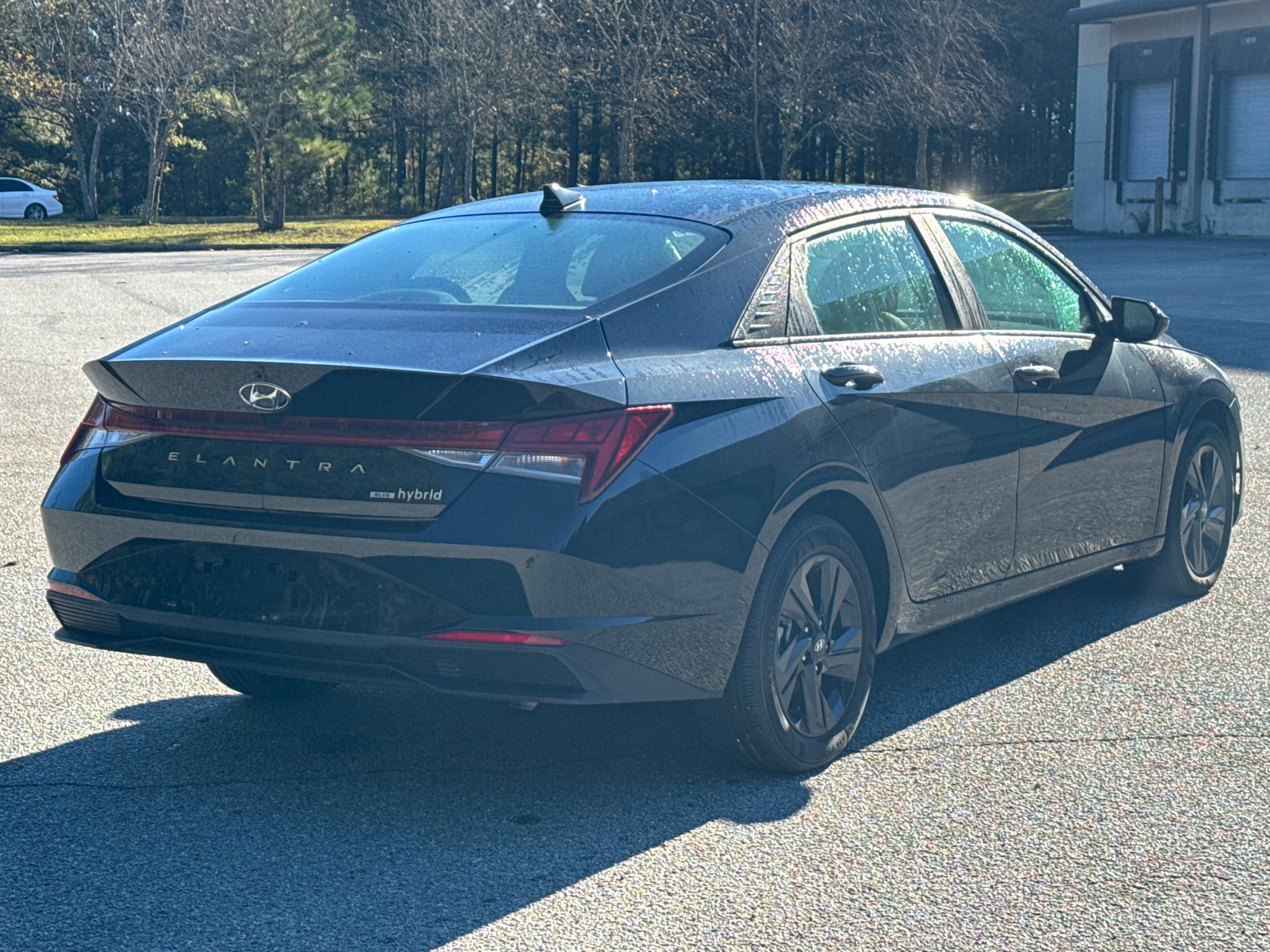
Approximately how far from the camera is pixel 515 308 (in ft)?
13.7

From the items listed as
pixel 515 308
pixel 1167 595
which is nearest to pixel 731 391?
pixel 515 308

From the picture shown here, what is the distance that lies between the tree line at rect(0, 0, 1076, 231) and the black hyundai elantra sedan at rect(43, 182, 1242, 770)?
42592 millimetres

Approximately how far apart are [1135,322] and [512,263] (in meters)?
2.40

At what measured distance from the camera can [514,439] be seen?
143 inches

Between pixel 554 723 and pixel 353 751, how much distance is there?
61 centimetres

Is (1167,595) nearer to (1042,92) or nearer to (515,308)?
(515,308)

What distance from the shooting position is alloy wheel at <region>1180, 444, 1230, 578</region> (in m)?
6.17

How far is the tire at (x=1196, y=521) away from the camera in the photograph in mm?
6090

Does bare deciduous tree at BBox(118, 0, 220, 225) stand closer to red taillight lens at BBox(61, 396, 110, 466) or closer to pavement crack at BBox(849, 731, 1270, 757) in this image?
red taillight lens at BBox(61, 396, 110, 466)

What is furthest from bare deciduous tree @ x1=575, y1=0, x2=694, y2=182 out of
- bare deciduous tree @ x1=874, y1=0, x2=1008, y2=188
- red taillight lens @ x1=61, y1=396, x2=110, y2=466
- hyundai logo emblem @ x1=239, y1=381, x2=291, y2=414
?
hyundai logo emblem @ x1=239, y1=381, x2=291, y2=414

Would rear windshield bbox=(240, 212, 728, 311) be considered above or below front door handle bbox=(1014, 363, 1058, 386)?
above

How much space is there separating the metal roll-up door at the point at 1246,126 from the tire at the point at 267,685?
1480 inches

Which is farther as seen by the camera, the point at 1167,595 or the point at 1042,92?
the point at 1042,92

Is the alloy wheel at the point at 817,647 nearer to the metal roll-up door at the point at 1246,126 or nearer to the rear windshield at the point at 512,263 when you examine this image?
the rear windshield at the point at 512,263
